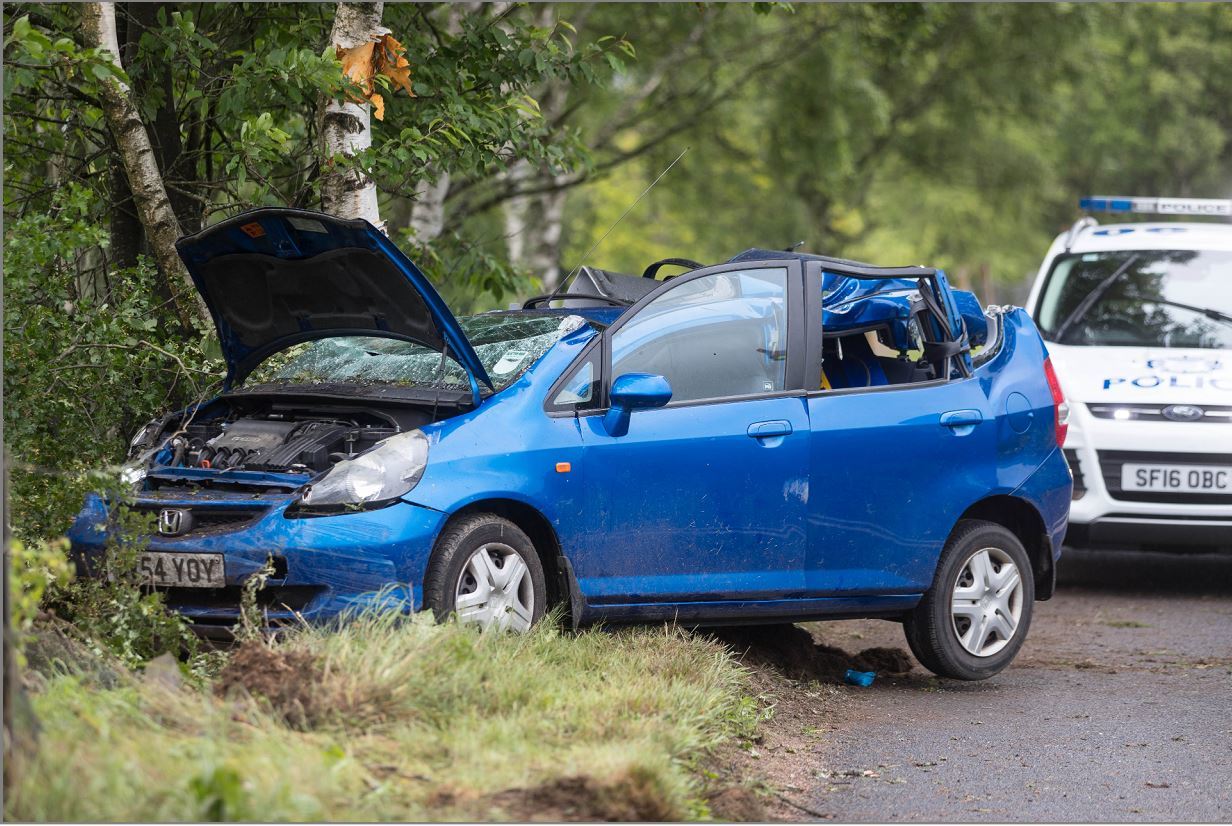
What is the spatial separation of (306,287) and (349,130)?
182 centimetres

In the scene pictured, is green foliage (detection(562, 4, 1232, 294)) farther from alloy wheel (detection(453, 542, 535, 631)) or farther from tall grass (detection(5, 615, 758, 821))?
tall grass (detection(5, 615, 758, 821))

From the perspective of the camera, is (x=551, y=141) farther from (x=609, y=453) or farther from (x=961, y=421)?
(x=609, y=453)

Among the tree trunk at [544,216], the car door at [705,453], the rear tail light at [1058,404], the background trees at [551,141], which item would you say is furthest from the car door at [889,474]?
the tree trunk at [544,216]

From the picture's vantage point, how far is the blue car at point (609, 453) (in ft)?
19.7

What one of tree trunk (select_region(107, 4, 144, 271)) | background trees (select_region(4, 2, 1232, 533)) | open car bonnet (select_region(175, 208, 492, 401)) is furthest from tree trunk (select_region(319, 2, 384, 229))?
open car bonnet (select_region(175, 208, 492, 401))

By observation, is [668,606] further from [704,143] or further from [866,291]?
[704,143]

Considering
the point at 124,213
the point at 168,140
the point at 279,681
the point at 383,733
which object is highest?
→ the point at 168,140

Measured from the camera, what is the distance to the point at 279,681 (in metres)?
5.01

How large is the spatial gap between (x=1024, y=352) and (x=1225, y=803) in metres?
2.91

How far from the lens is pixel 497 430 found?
6270mm

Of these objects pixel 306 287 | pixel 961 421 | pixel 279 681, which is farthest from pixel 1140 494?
pixel 279 681

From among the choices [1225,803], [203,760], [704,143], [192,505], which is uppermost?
[704,143]

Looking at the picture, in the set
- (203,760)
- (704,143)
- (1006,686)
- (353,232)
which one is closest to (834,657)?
(1006,686)

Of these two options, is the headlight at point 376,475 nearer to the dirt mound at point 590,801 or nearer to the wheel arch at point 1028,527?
the dirt mound at point 590,801
